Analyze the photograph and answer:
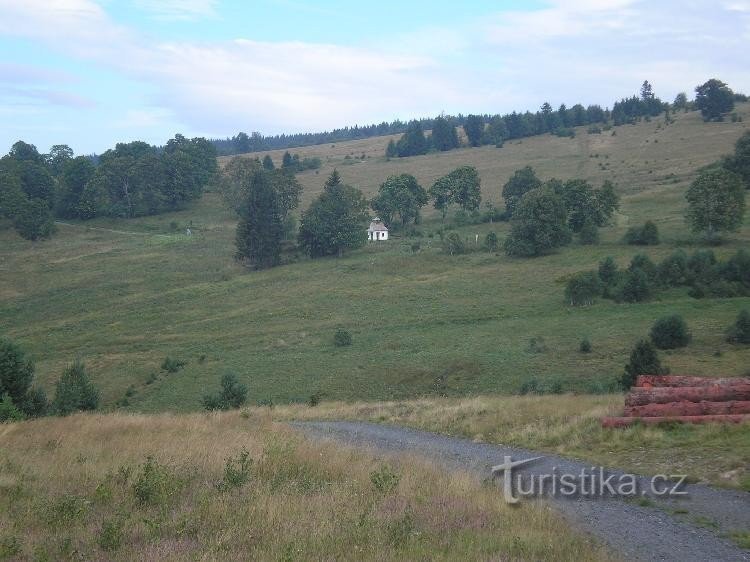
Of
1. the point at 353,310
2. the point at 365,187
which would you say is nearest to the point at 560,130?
the point at 365,187

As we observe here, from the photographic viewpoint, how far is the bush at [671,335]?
3609cm

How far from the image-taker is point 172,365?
44844 millimetres

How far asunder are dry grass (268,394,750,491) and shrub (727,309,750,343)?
67.8 feet

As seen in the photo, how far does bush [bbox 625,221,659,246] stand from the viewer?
6550 centimetres

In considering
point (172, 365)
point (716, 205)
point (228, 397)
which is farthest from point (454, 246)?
point (228, 397)

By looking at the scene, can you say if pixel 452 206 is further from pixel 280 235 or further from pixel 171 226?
pixel 171 226

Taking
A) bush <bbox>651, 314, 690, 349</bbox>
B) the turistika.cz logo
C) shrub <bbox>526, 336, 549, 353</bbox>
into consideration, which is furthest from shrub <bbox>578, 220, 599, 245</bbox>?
the turistika.cz logo

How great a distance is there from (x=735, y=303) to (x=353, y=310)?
30.6 metres

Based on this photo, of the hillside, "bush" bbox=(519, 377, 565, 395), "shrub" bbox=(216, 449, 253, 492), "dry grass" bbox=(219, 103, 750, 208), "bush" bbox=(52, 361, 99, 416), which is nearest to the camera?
"shrub" bbox=(216, 449, 253, 492)

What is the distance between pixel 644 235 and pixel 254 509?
215 feet

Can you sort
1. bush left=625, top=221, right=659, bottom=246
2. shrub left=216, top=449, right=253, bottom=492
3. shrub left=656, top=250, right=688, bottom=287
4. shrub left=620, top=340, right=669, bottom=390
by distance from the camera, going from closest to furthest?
shrub left=216, top=449, right=253, bottom=492 → shrub left=620, top=340, right=669, bottom=390 → shrub left=656, top=250, right=688, bottom=287 → bush left=625, top=221, right=659, bottom=246

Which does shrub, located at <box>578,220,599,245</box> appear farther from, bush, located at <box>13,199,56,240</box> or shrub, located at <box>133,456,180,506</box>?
bush, located at <box>13,199,56,240</box>

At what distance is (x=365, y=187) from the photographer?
407 feet

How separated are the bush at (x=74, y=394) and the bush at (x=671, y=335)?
30578 millimetres
